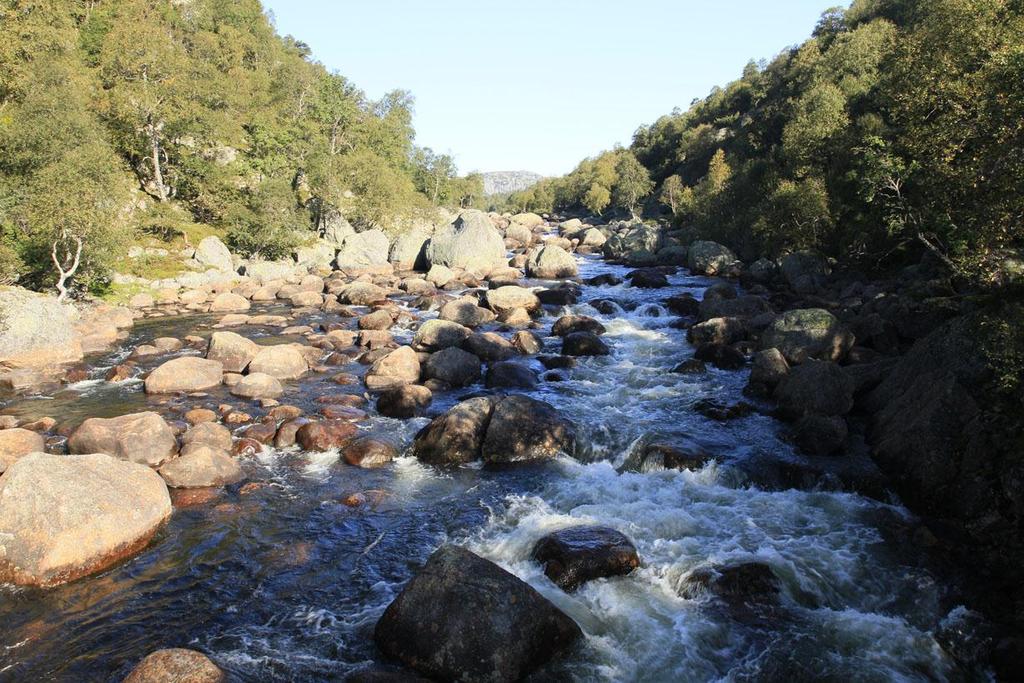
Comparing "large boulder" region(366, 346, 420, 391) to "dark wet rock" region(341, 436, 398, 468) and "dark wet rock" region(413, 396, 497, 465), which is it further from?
"dark wet rock" region(413, 396, 497, 465)

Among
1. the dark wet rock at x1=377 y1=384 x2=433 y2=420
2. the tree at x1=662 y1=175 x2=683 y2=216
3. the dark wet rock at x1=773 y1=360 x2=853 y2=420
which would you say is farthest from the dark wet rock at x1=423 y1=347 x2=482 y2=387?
the tree at x1=662 y1=175 x2=683 y2=216

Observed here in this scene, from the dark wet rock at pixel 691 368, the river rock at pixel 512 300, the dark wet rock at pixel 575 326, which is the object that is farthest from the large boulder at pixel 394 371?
the river rock at pixel 512 300

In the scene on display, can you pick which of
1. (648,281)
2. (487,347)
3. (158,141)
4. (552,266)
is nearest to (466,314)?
(487,347)

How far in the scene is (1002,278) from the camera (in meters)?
14.4

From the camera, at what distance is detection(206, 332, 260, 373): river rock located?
2408 centimetres

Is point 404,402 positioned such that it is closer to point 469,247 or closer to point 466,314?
point 466,314

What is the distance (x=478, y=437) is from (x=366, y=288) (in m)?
25.7

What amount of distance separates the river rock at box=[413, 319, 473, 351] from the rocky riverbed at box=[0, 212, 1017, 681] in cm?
14

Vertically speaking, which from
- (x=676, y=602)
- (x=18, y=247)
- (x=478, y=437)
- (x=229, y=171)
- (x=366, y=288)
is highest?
(x=229, y=171)

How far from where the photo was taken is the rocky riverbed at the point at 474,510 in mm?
9422

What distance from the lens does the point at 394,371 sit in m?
23.2

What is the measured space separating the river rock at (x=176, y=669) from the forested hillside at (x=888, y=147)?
18575mm

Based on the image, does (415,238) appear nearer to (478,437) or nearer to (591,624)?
(478,437)

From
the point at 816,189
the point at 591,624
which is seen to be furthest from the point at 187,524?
the point at 816,189
